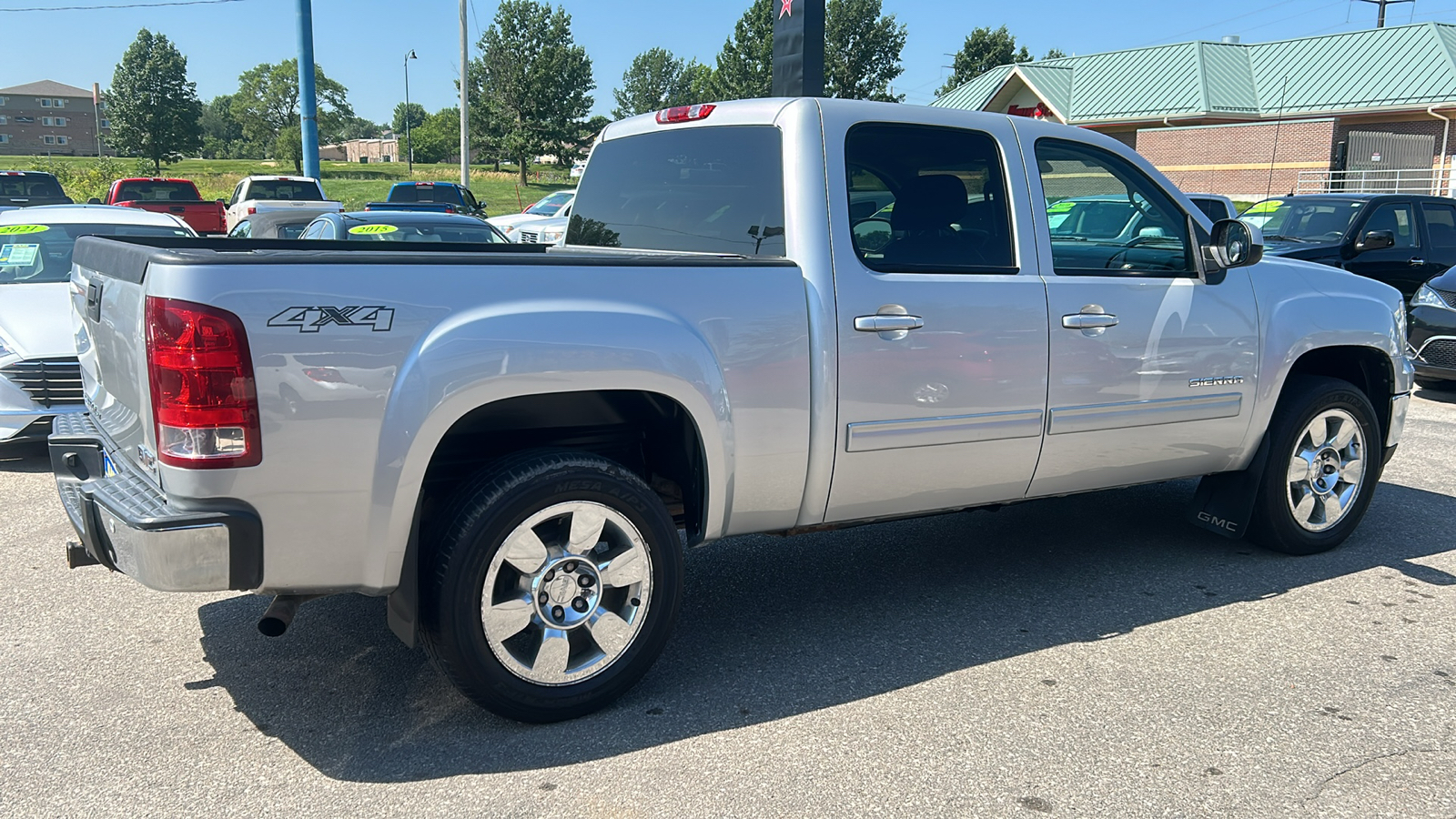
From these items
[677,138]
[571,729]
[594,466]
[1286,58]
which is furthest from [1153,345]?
[1286,58]

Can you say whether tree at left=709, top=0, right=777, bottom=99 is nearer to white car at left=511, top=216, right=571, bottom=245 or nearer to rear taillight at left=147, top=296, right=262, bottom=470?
white car at left=511, top=216, right=571, bottom=245

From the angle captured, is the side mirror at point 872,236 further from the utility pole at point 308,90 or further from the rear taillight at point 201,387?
the utility pole at point 308,90

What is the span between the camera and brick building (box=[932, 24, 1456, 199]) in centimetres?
3378

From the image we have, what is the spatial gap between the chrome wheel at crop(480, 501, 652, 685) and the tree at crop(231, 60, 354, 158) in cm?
11482

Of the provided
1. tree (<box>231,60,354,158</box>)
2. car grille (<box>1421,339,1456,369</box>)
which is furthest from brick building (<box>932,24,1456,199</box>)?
tree (<box>231,60,354,158</box>)

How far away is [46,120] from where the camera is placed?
474ft

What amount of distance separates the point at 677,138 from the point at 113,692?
9.29 feet

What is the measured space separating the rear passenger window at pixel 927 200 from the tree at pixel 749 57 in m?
63.5

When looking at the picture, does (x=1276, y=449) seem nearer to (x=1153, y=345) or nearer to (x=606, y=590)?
(x=1153, y=345)

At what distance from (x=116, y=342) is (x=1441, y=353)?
10.4 meters

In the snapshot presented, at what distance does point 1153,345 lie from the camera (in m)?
4.52

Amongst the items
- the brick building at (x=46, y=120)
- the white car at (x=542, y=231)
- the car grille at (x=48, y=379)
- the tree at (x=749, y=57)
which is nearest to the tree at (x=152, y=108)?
the tree at (x=749, y=57)

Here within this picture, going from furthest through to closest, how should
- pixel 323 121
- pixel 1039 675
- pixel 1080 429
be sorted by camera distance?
1. pixel 323 121
2. pixel 1080 429
3. pixel 1039 675

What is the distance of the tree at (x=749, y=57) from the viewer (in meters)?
66.8
